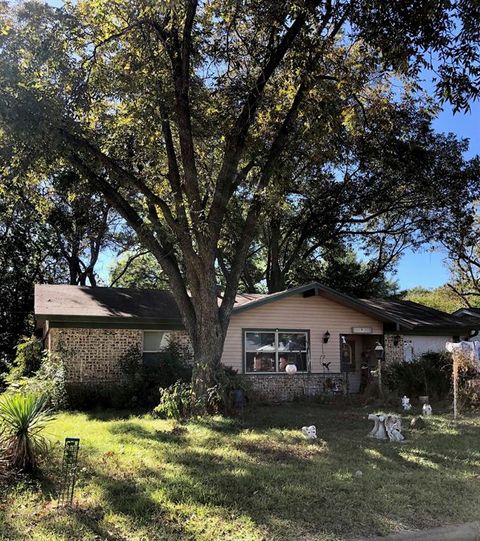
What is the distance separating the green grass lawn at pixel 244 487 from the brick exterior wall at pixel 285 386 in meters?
6.62

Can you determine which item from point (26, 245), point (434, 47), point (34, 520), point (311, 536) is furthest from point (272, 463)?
point (26, 245)

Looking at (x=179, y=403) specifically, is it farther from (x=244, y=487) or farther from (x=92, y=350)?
(x=244, y=487)

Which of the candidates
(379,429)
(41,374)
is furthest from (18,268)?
(379,429)

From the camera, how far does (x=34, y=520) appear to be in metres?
5.17

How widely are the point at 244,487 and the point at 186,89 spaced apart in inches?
328

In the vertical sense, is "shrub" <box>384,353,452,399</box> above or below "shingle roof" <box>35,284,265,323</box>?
below

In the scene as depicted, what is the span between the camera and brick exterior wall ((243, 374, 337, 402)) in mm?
16875

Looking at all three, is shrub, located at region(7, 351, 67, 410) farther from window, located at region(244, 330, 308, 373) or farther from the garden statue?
the garden statue

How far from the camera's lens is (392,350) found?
766 inches

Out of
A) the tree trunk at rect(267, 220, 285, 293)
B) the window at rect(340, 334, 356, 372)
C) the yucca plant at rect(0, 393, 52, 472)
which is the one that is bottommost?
the yucca plant at rect(0, 393, 52, 472)

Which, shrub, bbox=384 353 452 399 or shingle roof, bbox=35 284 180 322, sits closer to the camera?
shingle roof, bbox=35 284 180 322

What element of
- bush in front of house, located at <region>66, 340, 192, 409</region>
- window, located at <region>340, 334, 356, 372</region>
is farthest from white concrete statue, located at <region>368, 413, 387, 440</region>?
window, located at <region>340, 334, 356, 372</region>

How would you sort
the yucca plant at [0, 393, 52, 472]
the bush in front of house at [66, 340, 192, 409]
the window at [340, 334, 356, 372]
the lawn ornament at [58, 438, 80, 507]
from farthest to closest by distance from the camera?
the window at [340, 334, 356, 372], the bush in front of house at [66, 340, 192, 409], the yucca plant at [0, 393, 52, 472], the lawn ornament at [58, 438, 80, 507]

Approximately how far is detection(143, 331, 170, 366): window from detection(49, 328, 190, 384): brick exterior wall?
0.37m
